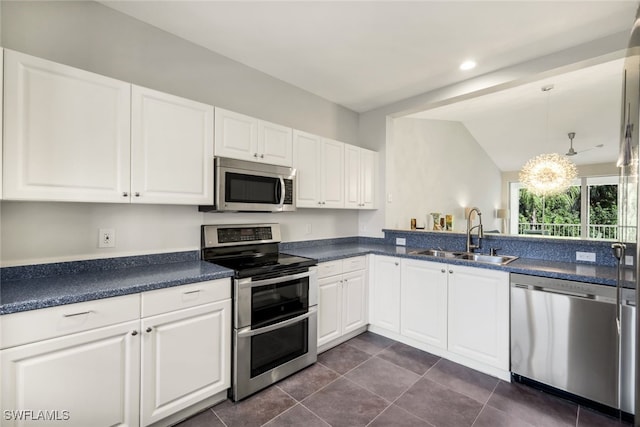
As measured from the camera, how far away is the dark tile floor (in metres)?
1.81

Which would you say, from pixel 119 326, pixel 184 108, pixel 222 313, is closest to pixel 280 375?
pixel 222 313

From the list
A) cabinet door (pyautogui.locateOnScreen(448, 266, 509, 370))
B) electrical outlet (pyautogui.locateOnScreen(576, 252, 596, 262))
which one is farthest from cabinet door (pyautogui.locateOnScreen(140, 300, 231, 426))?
electrical outlet (pyautogui.locateOnScreen(576, 252, 596, 262))

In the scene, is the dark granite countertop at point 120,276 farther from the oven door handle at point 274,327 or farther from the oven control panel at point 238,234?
the oven door handle at point 274,327

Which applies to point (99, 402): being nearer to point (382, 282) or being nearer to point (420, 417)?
point (420, 417)

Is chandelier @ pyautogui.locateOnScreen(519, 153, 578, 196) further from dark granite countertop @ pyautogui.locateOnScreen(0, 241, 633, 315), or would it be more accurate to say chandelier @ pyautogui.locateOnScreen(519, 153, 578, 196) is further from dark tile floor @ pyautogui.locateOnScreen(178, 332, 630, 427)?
dark tile floor @ pyautogui.locateOnScreen(178, 332, 630, 427)

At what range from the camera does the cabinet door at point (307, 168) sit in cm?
277

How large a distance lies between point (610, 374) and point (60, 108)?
3542 millimetres

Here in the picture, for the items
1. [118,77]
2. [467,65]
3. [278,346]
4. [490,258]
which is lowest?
[278,346]

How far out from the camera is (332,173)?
312 cm

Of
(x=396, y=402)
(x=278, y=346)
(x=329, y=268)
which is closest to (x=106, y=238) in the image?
(x=278, y=346)

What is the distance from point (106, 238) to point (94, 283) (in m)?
0.45

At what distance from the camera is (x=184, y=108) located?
2.00 meters

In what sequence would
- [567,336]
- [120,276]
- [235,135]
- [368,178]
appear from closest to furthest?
[120,276] < [567,336] < [235,135] < [368,178]

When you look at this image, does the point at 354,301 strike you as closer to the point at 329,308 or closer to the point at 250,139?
the point at 329,308
